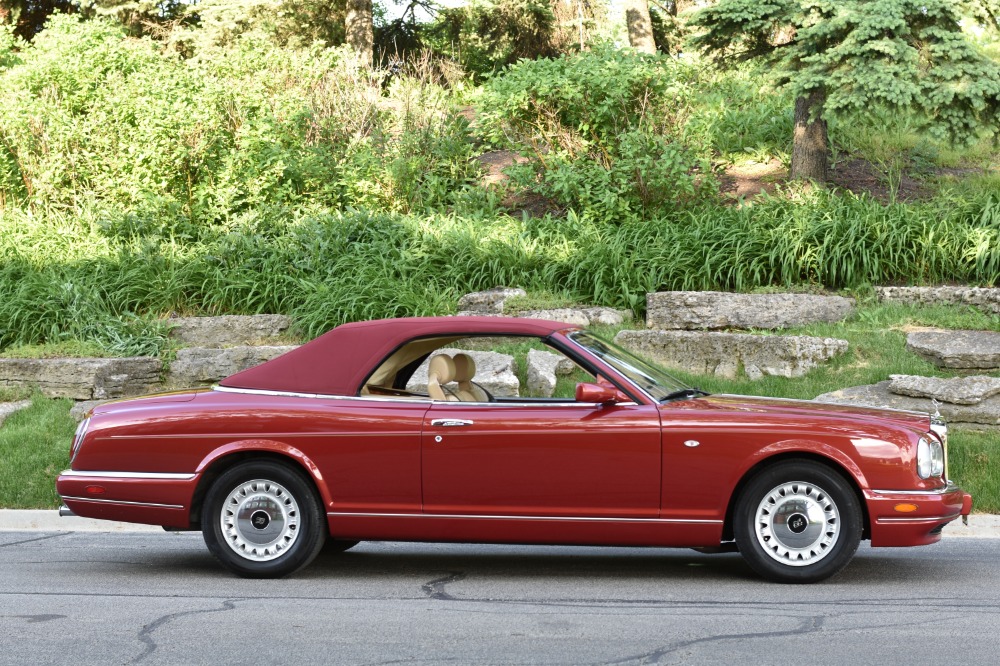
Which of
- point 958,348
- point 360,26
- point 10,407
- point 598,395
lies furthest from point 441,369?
point 360,26

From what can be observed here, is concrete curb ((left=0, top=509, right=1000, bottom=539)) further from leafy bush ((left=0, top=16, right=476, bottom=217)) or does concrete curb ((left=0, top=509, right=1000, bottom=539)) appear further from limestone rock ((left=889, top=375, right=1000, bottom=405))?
leafy bush ((left=0, top=16, right=476, bottom=217))

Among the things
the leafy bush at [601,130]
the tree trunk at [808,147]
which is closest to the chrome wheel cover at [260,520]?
the leafy bush at [601,130]

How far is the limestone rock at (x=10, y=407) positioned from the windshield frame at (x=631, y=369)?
7.13m

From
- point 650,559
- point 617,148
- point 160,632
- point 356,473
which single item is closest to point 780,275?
point 617,148

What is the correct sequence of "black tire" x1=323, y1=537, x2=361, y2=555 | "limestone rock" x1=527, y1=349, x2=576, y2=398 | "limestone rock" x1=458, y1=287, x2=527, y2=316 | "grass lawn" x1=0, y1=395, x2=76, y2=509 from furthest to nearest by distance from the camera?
1. "limestone rock" x1=458, y1=287, x2=527, y2=316
2. "limestone rock" x1=527, y1=349, x2=576, y2=398
3. "grass lawn" x1=0, y1=395, x2=76, y2=509
4. "black tire" x1=323, y1=537, x2=361, y2=555

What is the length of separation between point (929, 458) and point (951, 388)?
4110 millimetres

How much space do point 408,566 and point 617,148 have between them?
9272mm

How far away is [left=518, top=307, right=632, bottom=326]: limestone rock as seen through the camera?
13258 mm

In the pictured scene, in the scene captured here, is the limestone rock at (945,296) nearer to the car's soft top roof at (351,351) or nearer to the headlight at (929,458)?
the headlight at (929,458)

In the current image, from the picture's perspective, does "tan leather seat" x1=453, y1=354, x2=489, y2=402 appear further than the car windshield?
Yes

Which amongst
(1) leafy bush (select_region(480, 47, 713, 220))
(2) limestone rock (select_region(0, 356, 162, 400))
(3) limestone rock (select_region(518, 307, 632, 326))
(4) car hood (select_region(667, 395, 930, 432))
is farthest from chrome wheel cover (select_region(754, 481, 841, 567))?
(1) leafy bush (select_region(480, 47, 713, 220))

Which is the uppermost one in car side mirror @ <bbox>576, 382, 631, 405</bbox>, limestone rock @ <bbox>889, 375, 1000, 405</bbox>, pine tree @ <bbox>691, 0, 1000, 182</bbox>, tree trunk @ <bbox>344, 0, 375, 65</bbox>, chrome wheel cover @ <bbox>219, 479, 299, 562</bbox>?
tree trunk @ <bbox>344, 0, 375, 65</bbox>

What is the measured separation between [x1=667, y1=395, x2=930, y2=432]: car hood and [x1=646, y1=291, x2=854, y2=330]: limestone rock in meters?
5.71

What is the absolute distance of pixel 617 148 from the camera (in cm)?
1611
